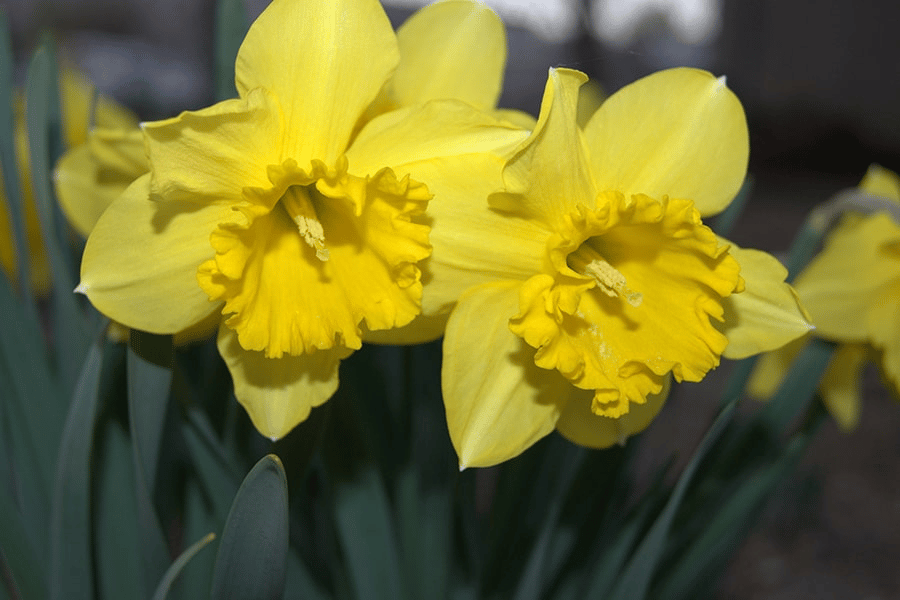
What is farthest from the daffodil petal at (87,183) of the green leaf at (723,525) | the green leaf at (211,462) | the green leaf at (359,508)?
the green leaf at (723,525)

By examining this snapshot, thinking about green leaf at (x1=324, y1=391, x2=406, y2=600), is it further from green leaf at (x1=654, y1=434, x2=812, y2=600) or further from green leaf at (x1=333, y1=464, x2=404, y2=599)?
green leaf at (x1=654, y1=434, x2=812, y2=600)

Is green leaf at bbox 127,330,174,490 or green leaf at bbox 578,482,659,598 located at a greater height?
green leaf at bbox 127,330,174,490

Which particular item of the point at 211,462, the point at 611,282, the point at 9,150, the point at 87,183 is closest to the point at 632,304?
the point at 611,282

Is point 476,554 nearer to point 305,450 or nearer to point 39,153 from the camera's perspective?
point 305,450

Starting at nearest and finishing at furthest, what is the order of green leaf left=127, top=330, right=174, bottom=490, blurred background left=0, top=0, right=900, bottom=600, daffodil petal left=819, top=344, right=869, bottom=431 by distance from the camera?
green leaf left=127, top=330, right=174, bottom=490, daffodil petal left=819, top=344, right=869, bottom=431, blurred background left=0, top=0, right=900, bottom=600

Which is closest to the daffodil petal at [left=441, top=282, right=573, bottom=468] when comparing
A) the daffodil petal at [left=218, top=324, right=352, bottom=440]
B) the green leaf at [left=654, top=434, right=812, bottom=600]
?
the daffodil petal at [left=218, top=324, right=352, bottom=440]

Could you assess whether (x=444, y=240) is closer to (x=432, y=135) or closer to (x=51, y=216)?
(x=432, y=135)

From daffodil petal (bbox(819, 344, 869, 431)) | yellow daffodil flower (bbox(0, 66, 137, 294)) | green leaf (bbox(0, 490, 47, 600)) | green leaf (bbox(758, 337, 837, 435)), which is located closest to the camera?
green leaf (bbox(0, 490, 47, 600))
